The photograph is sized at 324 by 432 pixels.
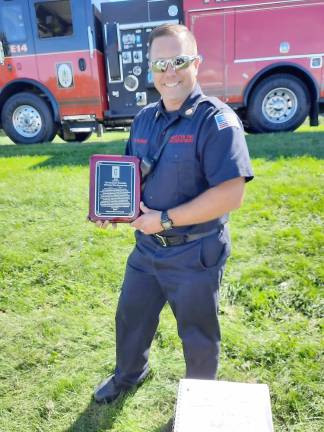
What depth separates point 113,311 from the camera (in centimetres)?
271

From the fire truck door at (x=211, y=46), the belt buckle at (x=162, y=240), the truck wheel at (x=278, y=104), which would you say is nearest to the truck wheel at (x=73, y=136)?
the fire truck door at (x=211, y=46)

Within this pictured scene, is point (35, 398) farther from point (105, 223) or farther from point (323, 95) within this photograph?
point (323, 95)

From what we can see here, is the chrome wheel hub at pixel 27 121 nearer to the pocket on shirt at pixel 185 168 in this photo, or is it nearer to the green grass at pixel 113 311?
the green grass at pixel 113 311

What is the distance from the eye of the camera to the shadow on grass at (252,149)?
4.97m

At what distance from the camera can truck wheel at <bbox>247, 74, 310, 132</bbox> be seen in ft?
22.0

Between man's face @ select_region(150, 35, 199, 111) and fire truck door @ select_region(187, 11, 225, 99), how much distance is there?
18.8ft

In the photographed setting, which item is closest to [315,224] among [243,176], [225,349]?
[225,349]

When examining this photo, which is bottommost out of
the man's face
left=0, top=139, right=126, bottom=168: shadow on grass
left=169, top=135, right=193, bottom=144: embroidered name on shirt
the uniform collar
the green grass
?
the green grass

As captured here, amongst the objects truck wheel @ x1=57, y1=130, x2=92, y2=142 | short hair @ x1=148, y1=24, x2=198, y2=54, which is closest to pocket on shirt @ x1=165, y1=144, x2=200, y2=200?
short hair @ x1=148, y1=24, x2=198, y2=54

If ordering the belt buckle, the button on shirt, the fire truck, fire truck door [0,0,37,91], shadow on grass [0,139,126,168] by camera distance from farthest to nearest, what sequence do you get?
fire truck door [0,0,37,91]
the fire truck
shadow on grass [0,139,126,168]
the belt buckle
the button on shirt

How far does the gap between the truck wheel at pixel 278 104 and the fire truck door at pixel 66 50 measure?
2.89 metres

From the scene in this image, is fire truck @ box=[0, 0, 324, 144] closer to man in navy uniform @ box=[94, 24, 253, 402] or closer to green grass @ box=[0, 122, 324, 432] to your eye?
green grass @ box=[0, 122, 324, 432]

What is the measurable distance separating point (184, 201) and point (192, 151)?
22 centimetres

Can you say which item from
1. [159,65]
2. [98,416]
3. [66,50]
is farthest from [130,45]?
[98,416]
